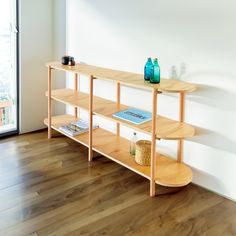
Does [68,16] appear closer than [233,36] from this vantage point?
No

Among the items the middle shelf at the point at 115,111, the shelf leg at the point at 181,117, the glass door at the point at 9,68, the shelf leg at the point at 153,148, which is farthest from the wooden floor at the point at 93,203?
the glass door at the point at 9,68

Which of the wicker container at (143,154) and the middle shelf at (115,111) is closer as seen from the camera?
the middle shelf at (115,111)

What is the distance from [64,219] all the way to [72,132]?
50.0 inches

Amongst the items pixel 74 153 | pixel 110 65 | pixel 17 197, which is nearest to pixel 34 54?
pixel 110 65

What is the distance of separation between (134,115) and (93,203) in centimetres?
80

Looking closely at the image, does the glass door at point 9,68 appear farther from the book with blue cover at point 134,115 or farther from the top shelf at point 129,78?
the book with blue cover at point 134,115

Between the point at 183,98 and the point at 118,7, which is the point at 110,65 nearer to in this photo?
the point at 118,7

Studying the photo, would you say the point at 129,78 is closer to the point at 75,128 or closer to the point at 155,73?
the point at 155,73

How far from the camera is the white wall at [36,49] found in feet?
11.8

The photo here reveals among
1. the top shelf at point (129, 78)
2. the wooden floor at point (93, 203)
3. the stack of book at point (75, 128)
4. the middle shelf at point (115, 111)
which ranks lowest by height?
the wooden floor at point (93, 203)

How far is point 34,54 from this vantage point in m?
3.69

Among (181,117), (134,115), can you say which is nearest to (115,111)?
(134,115)

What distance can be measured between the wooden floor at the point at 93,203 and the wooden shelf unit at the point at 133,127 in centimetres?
13

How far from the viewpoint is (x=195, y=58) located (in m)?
2.58
